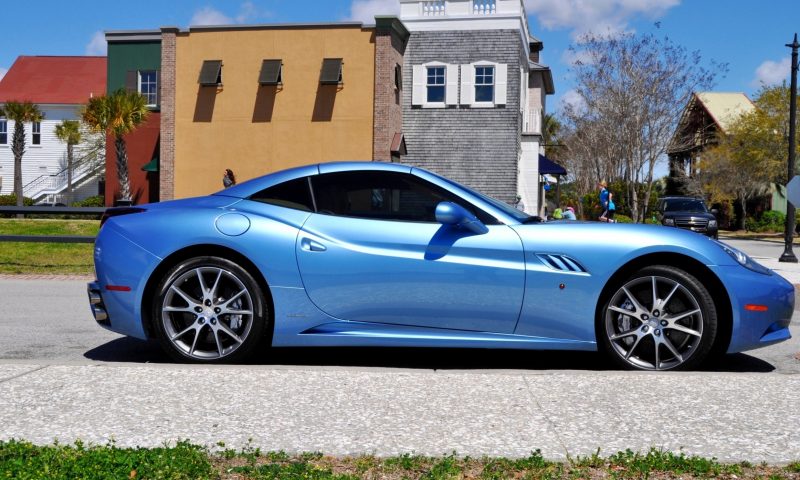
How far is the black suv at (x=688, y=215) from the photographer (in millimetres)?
27984

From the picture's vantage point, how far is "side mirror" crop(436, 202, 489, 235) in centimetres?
542

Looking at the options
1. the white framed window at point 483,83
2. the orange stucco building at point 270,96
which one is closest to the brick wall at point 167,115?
the orange stucco building at point 270,96

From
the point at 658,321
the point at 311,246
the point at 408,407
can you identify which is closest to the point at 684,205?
the point at 658,321

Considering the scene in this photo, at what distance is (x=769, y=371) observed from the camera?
19.6 feet

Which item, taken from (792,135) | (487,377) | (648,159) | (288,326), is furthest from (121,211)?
(648,159)

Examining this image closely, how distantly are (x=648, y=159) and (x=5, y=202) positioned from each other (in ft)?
117

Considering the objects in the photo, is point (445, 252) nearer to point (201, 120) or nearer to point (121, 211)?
point (121, 211)

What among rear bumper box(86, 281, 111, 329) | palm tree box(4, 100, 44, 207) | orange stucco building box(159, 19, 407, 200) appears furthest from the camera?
palm tree box(4, 100, 44, 207)

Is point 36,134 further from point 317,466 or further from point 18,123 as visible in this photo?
point 317,466

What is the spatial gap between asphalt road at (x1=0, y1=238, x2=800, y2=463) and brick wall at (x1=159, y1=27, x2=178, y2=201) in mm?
28362

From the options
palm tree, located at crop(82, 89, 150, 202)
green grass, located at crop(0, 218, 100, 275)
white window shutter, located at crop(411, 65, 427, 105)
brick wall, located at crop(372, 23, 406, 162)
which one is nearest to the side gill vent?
green grass, located at crop(0, 218, 100, 275)

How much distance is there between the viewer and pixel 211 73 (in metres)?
31.9

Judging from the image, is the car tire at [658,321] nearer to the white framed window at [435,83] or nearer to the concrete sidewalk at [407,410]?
the concrete sidewalk at [407,410]

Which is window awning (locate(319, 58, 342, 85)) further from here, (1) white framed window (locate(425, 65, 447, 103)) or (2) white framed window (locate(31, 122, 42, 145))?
(2) white framed window (locate(31, 122, 42, 145))
